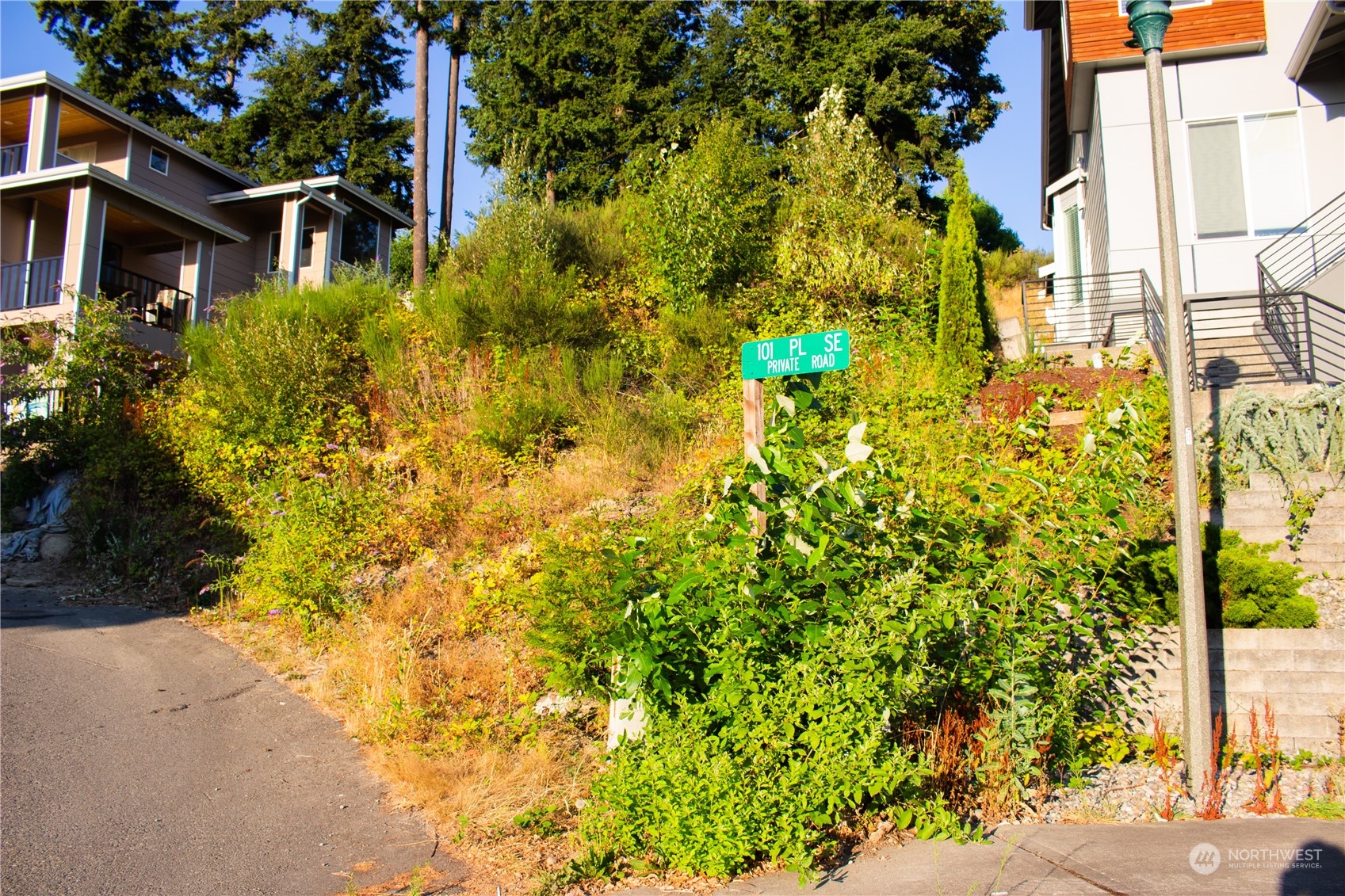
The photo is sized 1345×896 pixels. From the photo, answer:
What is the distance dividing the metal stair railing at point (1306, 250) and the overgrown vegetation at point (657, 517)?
4287 mm

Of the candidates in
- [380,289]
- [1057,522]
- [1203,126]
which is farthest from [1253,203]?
[380,289]

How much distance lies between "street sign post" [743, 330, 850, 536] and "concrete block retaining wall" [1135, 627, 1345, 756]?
10.4 ft

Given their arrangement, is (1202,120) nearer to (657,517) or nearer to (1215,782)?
(1215,782)

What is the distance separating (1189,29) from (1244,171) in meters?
2.35

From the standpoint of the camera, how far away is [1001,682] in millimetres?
4879

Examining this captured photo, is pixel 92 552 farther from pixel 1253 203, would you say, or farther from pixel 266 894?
pixel 1253 203

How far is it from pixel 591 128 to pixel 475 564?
750 inches

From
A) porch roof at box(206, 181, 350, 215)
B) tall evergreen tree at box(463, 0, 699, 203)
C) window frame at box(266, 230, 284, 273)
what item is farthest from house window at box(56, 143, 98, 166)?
tall evergreen tree at box(463, 0, 699, 203)

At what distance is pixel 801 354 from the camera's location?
4891 mm

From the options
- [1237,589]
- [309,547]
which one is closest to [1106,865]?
[1237,589]

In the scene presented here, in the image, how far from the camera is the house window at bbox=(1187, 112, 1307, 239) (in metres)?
12.7

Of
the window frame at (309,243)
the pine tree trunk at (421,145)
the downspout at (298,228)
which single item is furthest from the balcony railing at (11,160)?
the pine tree trunk at (421,145)

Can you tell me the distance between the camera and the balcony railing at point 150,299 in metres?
18.9

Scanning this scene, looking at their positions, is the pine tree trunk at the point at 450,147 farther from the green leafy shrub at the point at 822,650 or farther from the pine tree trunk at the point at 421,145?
the green leafy shrub at the point at 822,650
